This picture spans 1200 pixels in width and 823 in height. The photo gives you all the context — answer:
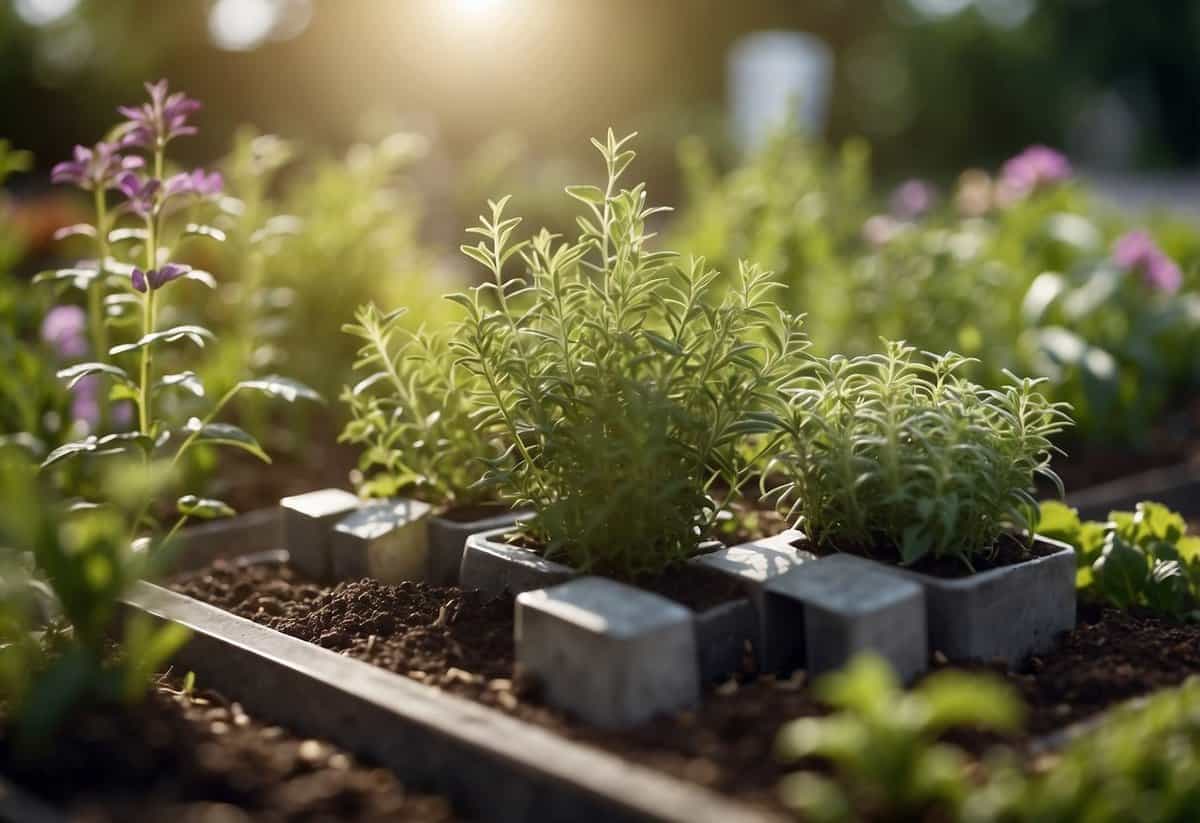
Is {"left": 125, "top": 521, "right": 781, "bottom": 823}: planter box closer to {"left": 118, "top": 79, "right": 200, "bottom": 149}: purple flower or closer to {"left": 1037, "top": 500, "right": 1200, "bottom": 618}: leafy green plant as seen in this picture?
{"left": 118, "top": 79, "right": 200, "bottom": 149}: purple flower

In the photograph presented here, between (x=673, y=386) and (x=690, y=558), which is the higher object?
(x=673, y=386)

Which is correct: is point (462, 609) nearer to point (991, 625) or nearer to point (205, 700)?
point (205, 700)

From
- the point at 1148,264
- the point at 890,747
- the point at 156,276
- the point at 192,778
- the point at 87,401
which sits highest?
the point at 156,276

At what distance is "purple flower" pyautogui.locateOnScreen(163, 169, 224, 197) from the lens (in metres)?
3.33

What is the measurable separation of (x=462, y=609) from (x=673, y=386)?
2.30 ft

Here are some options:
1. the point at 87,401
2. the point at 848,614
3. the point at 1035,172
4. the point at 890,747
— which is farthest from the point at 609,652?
the point at 1035,172

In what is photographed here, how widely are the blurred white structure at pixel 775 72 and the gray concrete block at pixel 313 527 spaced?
73.9ft

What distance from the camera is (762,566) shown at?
2.83m

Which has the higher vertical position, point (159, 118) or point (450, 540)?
point (159, 118)

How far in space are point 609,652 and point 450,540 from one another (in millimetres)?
1029

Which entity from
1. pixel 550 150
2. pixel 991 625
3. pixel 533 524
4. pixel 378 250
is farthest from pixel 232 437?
pixel 550 150

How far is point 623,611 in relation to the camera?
250cm

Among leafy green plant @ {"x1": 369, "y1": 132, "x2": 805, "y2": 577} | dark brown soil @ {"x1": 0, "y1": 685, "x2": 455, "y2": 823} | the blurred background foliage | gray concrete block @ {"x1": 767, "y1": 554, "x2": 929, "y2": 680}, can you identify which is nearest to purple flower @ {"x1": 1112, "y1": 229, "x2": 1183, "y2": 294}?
leafy green plant @ {"x1": 369, "y1": 132, "x2": 805, "y2": 577}

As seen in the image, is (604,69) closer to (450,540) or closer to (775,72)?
(775,72)
